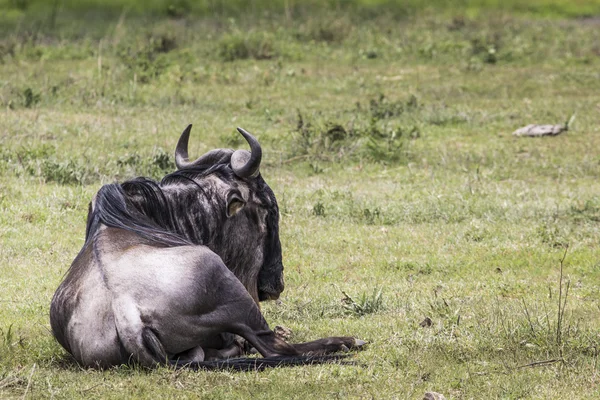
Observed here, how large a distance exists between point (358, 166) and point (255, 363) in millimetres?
7113

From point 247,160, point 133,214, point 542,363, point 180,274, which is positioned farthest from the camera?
point 247,160

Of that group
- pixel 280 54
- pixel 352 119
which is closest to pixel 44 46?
pixel 280 54

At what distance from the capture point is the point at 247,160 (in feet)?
19.8

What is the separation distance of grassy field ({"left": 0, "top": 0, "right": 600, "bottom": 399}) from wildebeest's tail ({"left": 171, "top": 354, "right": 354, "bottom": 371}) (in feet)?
0.35

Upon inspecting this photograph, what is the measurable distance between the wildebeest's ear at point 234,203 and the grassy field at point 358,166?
0.85 meters

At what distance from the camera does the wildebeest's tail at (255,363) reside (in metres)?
5.18

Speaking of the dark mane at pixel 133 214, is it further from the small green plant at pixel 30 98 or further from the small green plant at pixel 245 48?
the small green plant at pixel 245 48

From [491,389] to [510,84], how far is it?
1250 centimetres

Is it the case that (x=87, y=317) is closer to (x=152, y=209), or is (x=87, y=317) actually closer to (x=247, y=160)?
(x=152, y=209)

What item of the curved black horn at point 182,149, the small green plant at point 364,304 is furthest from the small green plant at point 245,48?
the small green plant at point 364,304

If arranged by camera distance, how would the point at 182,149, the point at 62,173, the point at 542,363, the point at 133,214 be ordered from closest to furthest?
the point at 542,363, the point at 133,214, the point at 182,149, the point at 62,173

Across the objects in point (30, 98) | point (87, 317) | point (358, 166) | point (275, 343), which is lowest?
point (358, 166)

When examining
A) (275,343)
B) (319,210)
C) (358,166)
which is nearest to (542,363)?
(275,343)

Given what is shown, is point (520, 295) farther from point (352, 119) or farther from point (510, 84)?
point (510, 84)
